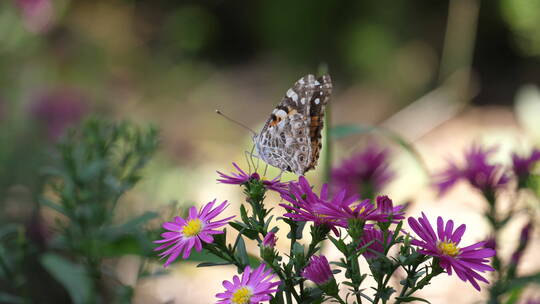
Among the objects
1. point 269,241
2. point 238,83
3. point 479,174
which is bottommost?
point 269,241

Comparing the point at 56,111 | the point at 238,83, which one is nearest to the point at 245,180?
the point at 56,111

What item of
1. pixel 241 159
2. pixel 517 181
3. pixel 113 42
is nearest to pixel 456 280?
pixel 517 181

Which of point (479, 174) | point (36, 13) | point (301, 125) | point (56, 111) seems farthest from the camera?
point (36, 13)

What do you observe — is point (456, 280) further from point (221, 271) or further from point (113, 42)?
point (113, 42)

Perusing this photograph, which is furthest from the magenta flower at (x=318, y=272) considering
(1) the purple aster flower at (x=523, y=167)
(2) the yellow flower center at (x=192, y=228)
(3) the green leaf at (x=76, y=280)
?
(1) the purple aster flower at (x=523, y=167)

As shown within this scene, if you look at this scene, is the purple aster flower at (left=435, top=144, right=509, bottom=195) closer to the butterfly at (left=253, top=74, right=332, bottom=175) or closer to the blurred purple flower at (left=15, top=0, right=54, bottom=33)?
the butterfly at (left=253, top=74, right=332, bottom=175)

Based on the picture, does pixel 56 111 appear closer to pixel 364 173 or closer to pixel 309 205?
pixel 364 173
